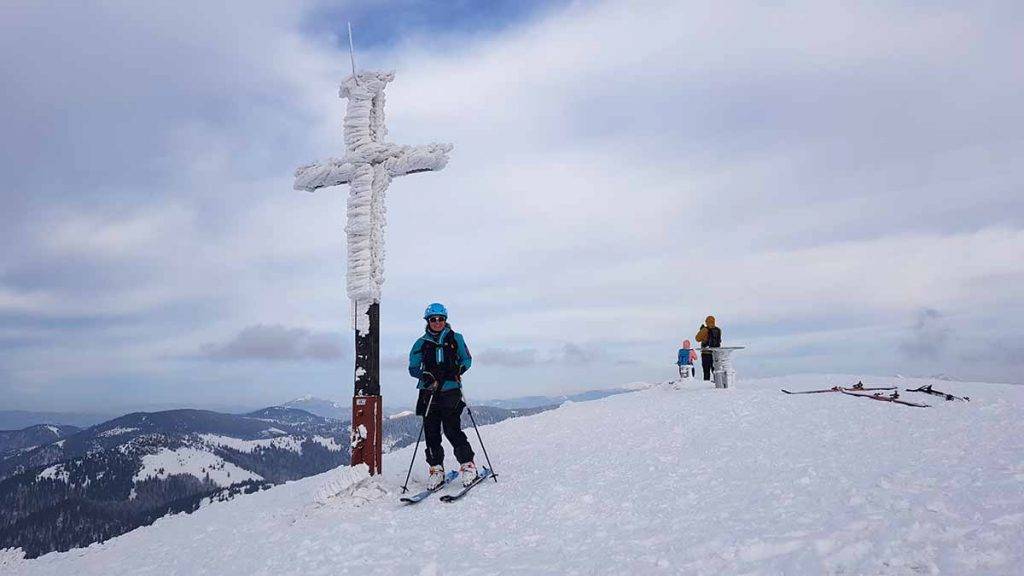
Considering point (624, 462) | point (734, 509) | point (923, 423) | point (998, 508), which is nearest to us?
point (998, 508)

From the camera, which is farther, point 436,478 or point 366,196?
point 366,196

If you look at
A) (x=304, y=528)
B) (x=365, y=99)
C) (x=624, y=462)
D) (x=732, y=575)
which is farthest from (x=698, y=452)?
(x=365, y=99)

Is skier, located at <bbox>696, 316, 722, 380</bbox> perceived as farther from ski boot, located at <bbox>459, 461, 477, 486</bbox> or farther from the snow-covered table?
ski boot, located at <bbox>459, 461, 477, 486</bbox>

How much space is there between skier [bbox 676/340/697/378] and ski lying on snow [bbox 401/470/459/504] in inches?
554

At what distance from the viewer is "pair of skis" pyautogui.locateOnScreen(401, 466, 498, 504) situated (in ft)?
27.1

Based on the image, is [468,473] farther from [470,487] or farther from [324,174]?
[324,174]

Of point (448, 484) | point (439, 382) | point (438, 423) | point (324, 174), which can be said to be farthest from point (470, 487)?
point (324, 174)

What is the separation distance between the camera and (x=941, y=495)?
17.6 ft

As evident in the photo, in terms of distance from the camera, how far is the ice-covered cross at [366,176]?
34.7ft

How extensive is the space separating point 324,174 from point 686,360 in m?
15.4

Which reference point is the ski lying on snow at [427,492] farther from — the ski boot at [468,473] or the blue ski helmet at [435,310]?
the blue ski helmet at [435,310]

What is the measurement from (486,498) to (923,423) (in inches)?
314

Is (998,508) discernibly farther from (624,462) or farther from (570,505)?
(624,462)

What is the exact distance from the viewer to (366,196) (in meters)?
11.2
